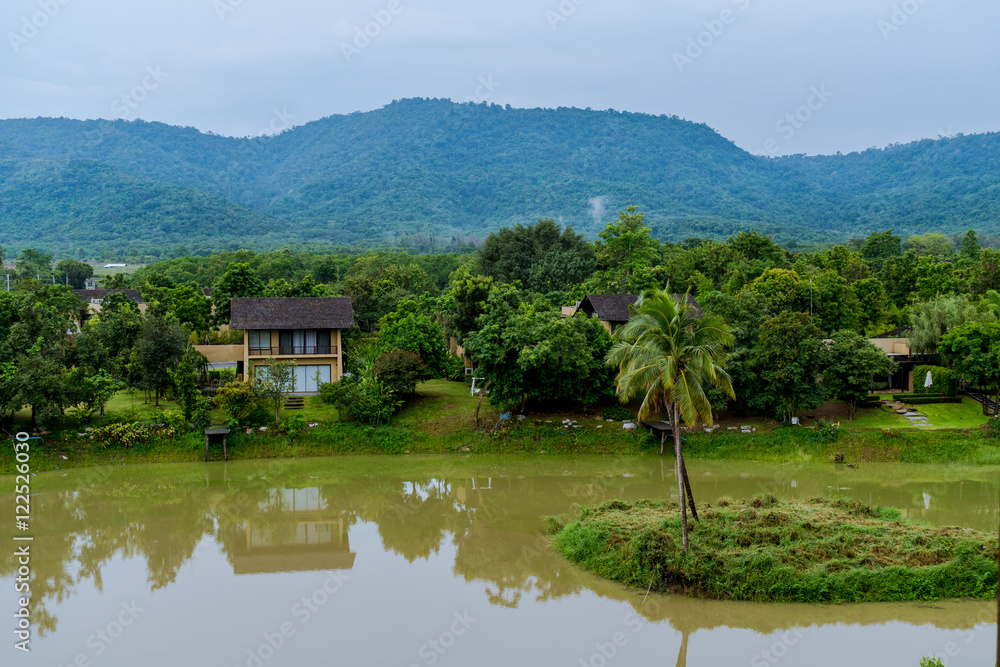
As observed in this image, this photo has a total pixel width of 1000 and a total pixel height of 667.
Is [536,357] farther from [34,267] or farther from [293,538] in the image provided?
[34,267]

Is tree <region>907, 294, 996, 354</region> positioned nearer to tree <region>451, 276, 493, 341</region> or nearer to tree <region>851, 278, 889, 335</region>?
tree <region>851, 278, 889, 335</region>

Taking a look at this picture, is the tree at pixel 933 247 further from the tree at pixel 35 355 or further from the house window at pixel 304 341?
the tree at pixel 35 355

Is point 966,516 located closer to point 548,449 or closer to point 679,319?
point 679,319

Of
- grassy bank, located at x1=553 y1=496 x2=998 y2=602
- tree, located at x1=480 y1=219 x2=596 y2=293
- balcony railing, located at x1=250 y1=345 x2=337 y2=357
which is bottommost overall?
grassy bank, located at x1=553 y1=496 x2=998 y2=602

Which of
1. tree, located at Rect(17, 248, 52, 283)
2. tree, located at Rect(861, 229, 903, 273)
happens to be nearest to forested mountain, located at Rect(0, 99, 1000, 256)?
tree, located at Rect(17, 248, 52, 283)

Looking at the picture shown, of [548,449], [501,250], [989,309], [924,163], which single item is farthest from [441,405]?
[924,163]

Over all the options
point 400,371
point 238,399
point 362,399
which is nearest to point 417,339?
point 400,371
